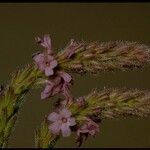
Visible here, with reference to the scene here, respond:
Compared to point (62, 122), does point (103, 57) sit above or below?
above

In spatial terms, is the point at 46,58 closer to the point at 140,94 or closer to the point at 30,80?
the point at 30,80

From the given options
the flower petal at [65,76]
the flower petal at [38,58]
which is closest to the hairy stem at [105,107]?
the flower petal at [65,76]

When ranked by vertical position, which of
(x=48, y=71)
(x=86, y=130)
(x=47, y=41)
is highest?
(x=47, y=41)

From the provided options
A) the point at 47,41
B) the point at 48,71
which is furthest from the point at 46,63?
the point at 47,41

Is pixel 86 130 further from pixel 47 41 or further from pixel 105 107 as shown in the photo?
pixel 47 41

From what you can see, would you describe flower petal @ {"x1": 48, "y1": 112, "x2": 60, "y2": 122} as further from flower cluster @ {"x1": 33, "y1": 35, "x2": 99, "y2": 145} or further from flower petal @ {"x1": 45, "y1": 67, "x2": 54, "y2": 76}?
flower petal @ {"x1": 45, "y1": 67, "x2": 54, "y2": 76}
